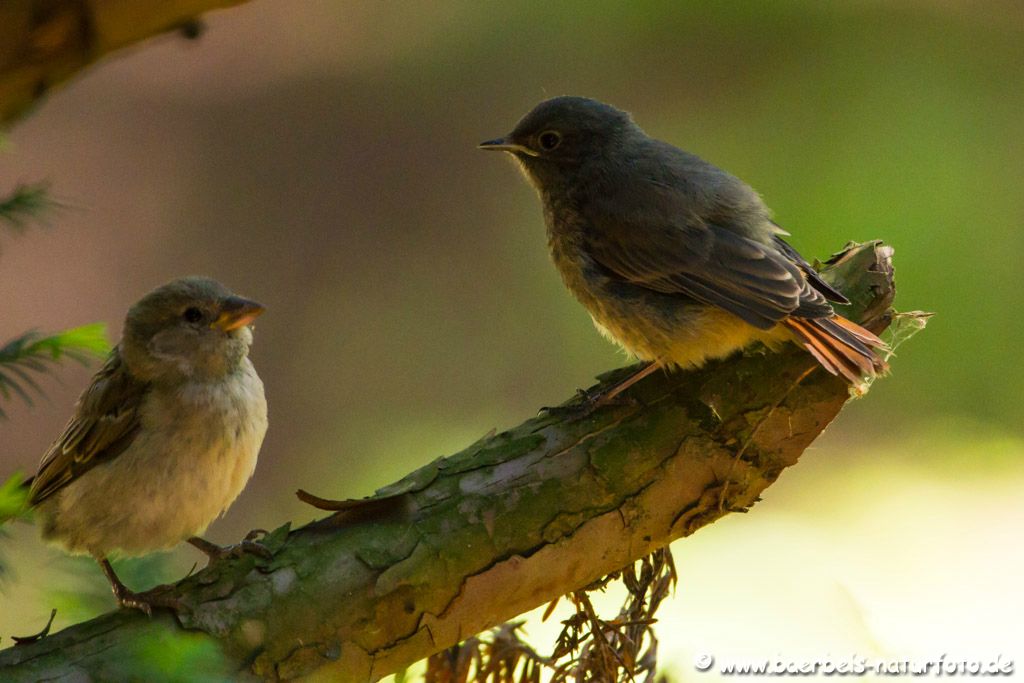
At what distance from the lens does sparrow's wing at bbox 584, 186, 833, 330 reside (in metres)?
2.84

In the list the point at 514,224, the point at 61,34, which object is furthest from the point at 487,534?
the point at 514,224

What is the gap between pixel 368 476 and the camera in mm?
5797

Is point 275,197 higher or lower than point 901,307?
higher

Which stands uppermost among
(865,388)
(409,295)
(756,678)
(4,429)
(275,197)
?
(275,197)

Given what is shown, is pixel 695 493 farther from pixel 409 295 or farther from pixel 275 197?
pixel 275 197

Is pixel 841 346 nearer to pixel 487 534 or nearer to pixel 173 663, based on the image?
pixel 487 534

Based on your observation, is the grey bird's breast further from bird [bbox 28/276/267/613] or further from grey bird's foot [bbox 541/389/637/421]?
grey bird's foot [bbox 541/389/637/421]

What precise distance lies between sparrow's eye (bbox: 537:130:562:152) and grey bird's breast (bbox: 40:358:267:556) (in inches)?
54.9

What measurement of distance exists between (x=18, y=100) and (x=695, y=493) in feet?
6.02

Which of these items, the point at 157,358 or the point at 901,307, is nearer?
the point at 157,358

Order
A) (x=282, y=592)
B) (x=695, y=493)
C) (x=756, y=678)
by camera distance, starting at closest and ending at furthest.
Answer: (x=282, y=592)
(x=695, y=493)
(x=756, y=678)

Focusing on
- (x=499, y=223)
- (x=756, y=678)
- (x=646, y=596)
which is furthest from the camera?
(x=499, y=223)

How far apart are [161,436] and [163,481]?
12cm

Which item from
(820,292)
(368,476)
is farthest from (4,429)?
(820,292)
